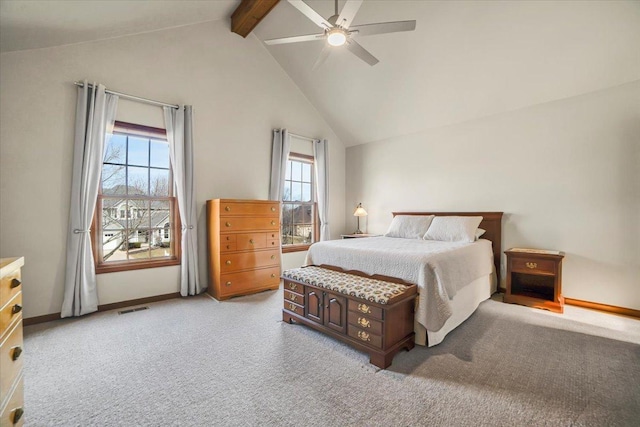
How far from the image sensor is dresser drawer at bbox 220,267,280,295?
3561mm

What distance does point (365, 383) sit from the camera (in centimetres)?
183

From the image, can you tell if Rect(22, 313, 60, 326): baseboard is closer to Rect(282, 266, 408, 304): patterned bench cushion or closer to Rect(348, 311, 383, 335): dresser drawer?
Rect(282, 266, 408, 304): patterned bench cushion

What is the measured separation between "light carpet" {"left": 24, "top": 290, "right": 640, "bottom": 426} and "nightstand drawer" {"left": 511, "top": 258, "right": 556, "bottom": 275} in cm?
56

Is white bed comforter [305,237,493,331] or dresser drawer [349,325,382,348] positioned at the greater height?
white bed comforter [305,237,493,331]

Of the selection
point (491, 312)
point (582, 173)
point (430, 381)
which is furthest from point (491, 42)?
point (430, 381)

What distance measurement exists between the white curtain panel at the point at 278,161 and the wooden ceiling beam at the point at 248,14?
1.52m

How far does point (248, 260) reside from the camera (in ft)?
12.4

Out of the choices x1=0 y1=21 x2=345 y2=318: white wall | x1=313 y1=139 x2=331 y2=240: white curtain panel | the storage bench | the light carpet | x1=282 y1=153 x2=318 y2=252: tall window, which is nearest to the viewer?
the light carpet

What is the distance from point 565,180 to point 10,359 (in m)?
4.90

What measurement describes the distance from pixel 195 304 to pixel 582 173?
4890mm

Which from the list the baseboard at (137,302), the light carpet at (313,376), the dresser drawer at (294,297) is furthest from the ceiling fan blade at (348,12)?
the baseboard at (137,302)

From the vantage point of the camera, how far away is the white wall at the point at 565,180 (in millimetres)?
2963

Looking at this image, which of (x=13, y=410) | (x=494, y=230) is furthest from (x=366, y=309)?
(x=494, y=230)

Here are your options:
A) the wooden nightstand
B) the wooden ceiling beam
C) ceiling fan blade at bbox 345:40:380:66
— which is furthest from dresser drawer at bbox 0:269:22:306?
the wooden nightstand
